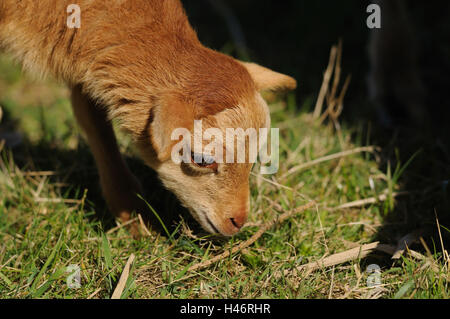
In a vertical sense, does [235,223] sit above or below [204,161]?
below

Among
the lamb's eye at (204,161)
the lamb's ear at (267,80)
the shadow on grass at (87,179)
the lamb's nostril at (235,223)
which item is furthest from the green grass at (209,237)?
the lamb's ear at (267,80)

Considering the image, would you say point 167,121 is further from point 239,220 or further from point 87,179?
point 87,179

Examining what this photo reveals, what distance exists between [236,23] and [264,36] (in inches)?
14.2

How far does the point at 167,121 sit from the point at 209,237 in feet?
3.05

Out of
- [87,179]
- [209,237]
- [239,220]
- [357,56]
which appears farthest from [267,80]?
[357,56]

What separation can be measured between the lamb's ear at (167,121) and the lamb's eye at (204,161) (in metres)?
0.16

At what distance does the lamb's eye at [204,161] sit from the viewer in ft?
9.15

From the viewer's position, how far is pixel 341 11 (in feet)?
18.7

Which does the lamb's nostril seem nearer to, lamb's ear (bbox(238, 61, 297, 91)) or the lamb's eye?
the lamb's eye

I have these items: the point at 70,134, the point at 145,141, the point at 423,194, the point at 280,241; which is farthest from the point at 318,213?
the point at 70,134

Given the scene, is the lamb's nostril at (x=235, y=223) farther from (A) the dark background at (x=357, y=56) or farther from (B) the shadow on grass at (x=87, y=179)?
(A) the dark background at (x=357, y=56)

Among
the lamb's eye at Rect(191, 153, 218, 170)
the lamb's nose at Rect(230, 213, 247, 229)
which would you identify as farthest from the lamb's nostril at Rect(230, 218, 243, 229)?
the lamb's eye at Rect(191, 153, 218, 170)

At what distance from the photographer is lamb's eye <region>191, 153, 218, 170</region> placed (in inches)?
110

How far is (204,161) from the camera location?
2826mm
